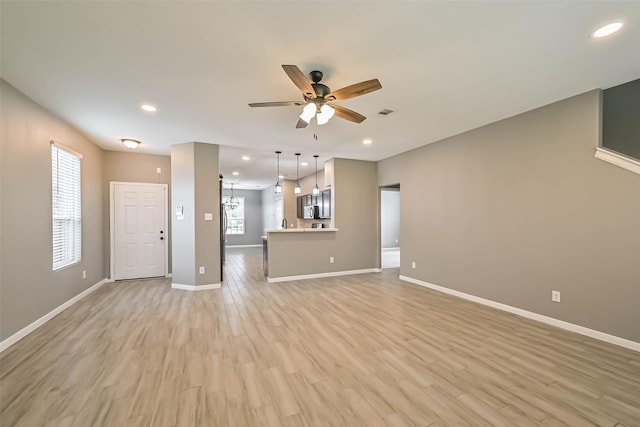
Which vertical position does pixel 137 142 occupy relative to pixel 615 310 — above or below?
above

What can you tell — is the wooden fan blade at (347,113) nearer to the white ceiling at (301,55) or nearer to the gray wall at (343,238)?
the white ceiling at (301,55)

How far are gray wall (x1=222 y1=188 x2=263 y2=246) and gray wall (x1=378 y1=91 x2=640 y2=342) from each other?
931 centimetres

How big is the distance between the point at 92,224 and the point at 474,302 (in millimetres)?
6997

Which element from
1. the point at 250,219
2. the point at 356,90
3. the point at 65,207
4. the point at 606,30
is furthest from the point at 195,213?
the point at 250,219

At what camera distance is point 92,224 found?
484 centimetres

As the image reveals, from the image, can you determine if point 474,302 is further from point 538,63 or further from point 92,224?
point 92,224

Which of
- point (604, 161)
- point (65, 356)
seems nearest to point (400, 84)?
point (604, 161)

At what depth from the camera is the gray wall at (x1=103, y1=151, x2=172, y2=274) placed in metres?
5.39

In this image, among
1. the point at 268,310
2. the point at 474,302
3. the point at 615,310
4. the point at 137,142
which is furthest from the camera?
the point at 137,142

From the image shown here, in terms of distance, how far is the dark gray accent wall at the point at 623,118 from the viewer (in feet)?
10.4

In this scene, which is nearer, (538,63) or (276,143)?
(538,63)

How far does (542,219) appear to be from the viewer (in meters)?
3.33

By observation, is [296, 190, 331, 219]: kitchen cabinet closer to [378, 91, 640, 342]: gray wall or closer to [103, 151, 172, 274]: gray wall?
[378, 91, 640, 342]: gray wall

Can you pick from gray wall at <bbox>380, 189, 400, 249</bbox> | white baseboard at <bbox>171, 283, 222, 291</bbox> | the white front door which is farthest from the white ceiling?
gray wall at <bbox>380, 189, 400, 249</bbox>
